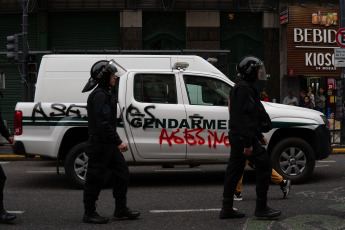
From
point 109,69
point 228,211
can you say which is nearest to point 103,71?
point 109,69

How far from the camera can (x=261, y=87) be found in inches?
→ 864

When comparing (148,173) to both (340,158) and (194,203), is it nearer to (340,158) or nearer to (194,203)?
(194,203)

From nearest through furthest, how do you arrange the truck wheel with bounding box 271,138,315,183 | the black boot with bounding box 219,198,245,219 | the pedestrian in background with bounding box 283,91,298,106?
1. the black boot with bounding box 219,198,245,219
2. the truck wheel with bounding box 271,138,315,183
3. the pedestrian in background with bounding box 283,91,298,106

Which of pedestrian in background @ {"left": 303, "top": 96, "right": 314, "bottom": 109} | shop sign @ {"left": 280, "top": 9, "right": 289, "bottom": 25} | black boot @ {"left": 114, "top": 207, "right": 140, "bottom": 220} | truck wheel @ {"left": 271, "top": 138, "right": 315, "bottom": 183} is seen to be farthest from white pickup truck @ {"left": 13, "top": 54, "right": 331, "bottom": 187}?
shop sign @ {"left": 280, "top": 9, "right": 289, "bottom": 25}

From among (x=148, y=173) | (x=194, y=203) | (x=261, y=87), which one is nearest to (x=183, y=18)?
(x=261, y=87)

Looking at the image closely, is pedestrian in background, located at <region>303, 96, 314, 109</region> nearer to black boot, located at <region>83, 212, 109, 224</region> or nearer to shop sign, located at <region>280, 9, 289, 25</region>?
shop sign, located at <region>280, 9, 289, 25</region>

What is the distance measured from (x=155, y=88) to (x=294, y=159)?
2.47m

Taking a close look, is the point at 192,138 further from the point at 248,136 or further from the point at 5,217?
the point at 5,217

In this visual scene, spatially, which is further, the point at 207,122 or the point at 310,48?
the point at 310,48

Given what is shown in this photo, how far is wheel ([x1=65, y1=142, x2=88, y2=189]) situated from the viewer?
873 cm

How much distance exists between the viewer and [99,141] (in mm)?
6199

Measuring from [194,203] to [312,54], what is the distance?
52.0 feet

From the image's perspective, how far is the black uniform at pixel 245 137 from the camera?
613cm

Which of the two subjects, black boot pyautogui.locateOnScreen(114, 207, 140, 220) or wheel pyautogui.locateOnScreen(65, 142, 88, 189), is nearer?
black boot pyautogui.locateOnScreen(114, 207, 140, 220)
